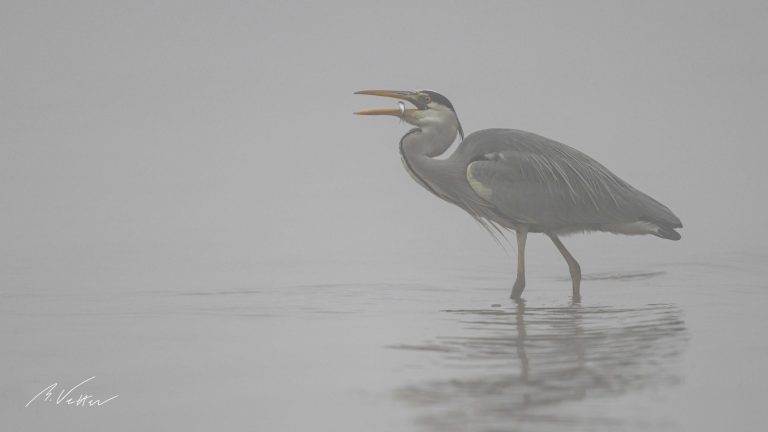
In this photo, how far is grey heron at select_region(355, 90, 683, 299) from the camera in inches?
366

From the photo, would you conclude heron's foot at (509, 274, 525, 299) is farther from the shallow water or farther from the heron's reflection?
the heron's reflection

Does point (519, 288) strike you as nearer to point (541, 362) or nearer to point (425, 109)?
point (425, 109)

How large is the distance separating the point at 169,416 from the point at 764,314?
478 cm

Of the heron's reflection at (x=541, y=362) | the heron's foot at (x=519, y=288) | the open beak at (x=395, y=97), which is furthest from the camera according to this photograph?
the open beak at (x=395, y=97)

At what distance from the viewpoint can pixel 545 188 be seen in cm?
937

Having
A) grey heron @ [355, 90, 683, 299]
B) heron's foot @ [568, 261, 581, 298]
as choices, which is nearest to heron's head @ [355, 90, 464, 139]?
grey heron @ [355, 90, 683, 299]

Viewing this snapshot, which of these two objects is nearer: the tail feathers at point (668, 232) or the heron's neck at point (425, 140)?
the tail feathers at point (668, 232)

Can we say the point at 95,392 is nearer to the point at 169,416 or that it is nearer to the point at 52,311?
the point at 169,416

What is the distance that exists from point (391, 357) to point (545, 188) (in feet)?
12.0

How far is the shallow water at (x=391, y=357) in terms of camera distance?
4.70m

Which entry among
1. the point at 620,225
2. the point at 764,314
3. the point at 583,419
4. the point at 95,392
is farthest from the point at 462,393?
the point at 620,225

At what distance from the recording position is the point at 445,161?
9547 millimetres
